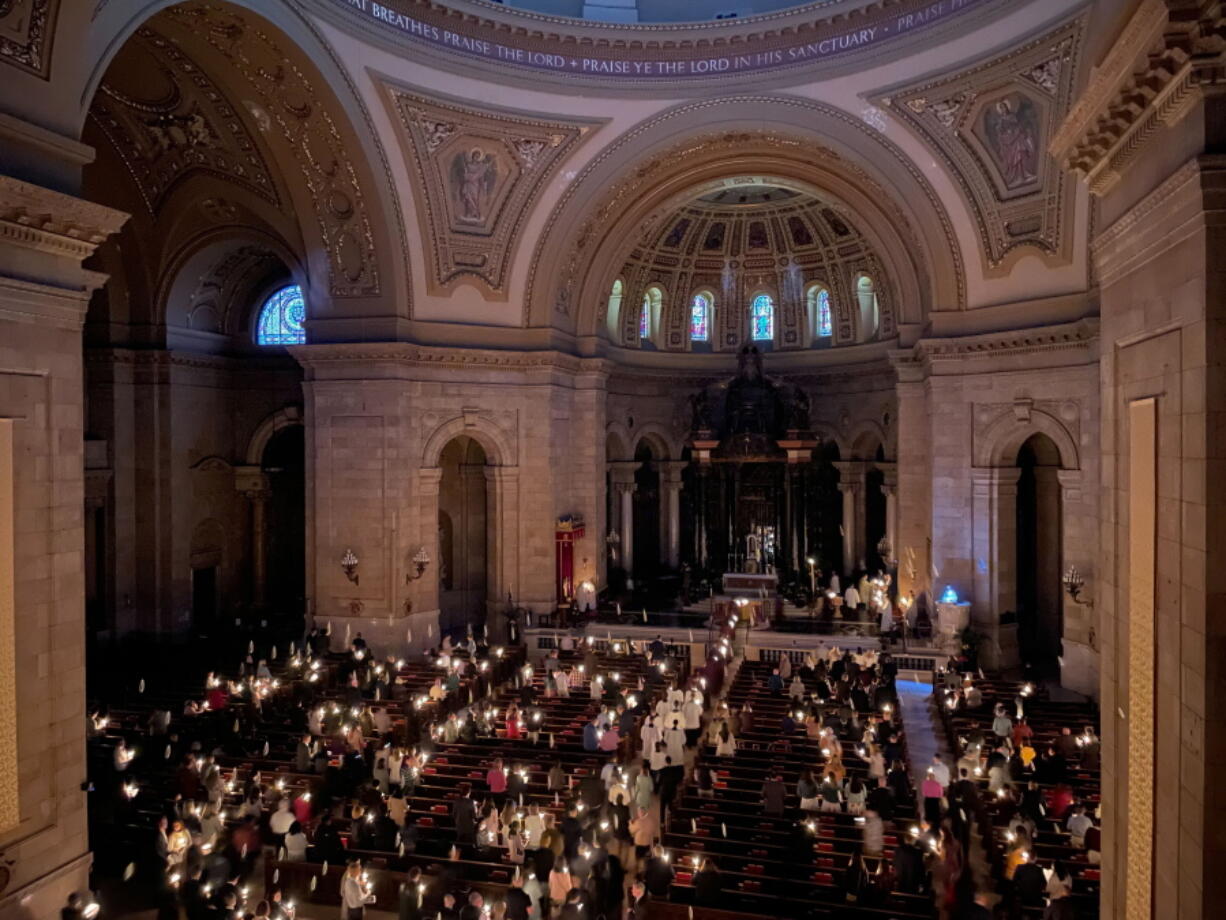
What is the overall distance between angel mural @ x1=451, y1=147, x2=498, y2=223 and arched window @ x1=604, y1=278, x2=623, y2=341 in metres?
8.80

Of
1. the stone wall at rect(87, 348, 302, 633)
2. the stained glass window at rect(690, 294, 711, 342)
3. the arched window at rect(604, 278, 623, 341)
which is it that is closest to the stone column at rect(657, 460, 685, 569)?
the stained glass window at rect(690, 294, 711, 342)

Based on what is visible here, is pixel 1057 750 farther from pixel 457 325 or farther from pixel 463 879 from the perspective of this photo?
pixel 457 325

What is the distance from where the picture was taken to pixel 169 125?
2111 centimetres

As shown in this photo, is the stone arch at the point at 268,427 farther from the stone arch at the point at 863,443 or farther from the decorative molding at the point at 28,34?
the stone arch at the point at 863,443

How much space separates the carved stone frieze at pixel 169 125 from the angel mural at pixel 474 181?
448 centimetres

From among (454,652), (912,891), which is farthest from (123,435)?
(912,891)

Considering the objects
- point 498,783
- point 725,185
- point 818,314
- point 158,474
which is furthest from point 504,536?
point 818,314

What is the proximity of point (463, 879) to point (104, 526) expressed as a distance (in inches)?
717

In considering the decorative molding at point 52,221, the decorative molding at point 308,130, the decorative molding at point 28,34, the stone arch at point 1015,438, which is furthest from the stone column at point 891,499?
the decorative molding at point 28,34

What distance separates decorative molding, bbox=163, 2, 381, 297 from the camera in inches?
688

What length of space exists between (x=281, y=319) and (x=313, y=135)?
29.7ft

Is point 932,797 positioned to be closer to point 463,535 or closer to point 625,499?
point 463,535

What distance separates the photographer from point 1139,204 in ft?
22.8

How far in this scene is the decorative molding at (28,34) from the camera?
374 inches
